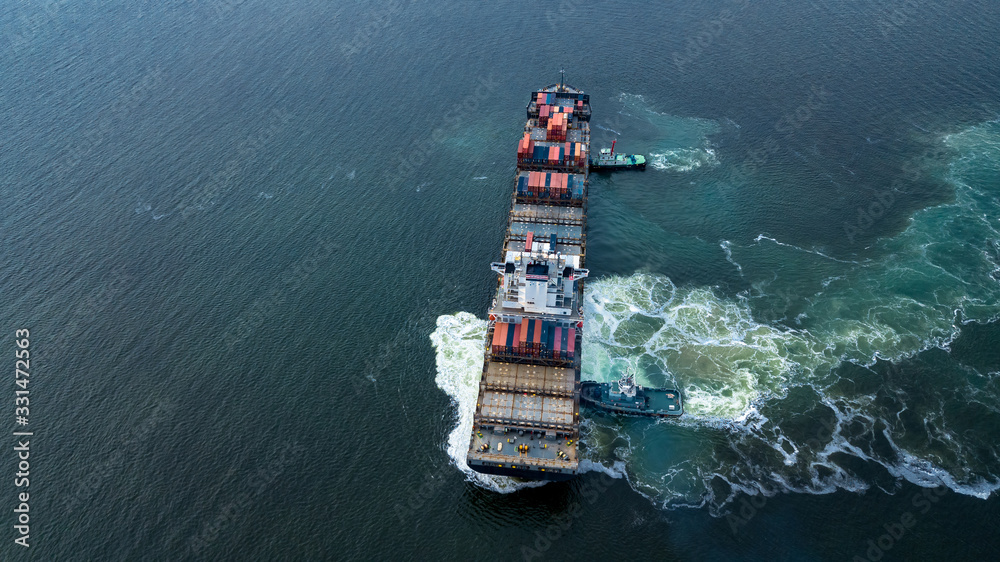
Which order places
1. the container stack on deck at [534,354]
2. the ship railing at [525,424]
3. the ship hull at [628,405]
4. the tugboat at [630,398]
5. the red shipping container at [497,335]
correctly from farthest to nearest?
the red shipping container at [497,335]
the tugboat at [630,398]
the ship hull at [628,405]
the ship railing at [525,424]
the container stack on deck at [534,354]

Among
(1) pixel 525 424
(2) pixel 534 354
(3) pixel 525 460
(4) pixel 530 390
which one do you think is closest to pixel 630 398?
(4) pixel 530 390

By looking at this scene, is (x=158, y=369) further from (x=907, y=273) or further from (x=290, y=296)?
(x=907, y=273)

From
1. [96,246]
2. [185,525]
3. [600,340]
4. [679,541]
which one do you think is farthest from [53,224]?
[679,541]

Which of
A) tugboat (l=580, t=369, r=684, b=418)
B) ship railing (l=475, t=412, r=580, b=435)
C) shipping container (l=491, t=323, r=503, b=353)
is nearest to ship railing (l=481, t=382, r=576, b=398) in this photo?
ship railing (l=475, t=412, r=580, b=435)

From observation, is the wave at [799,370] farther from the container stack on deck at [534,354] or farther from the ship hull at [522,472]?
the container stack on deck at [534,354]

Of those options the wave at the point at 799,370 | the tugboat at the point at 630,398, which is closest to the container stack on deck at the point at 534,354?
the tugboat at the point at 630,398
